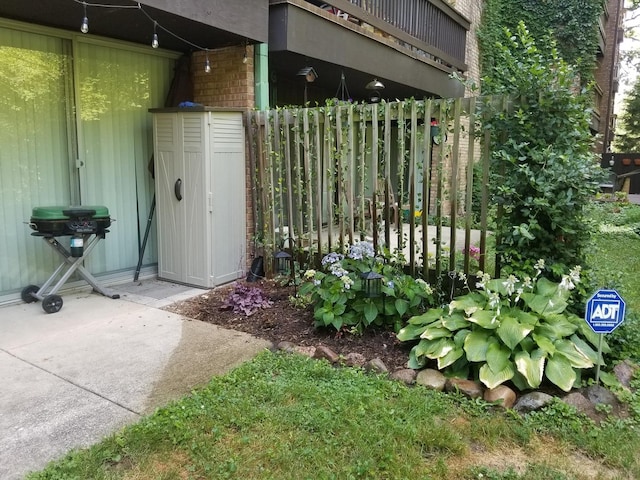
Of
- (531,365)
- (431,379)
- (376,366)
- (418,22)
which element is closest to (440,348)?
(431,379)

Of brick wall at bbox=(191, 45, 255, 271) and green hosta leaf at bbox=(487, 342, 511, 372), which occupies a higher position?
brick wall at bbox=(191, 45, 255, 271)

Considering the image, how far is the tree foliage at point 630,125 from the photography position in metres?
31.9

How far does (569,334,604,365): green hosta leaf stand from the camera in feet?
11.6

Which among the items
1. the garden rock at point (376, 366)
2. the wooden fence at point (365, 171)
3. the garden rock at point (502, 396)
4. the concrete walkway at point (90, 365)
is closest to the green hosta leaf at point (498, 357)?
the garden rock at point (502, 396)

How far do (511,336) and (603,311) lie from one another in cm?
58

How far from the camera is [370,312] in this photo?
4234mm

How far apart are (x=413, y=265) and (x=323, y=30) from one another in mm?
3376

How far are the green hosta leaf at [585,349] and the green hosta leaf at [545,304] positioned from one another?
215mm

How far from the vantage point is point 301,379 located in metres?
3.56

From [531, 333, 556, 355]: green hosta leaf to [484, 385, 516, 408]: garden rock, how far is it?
35 centimetres

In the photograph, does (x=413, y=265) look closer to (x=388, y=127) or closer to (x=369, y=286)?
(x=369, y=286)

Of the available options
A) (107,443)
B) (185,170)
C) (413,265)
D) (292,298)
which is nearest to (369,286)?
(413,265)

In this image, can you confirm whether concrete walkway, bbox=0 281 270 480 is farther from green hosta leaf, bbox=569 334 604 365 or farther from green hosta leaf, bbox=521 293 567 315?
green hosta leaf, bbox=569 334 604 365

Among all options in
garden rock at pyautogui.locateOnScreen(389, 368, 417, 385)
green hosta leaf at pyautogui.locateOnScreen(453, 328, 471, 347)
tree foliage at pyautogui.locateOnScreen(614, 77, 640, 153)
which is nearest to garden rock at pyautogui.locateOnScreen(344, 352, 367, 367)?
garden rock at pyautogui.locateOnScreen(389, 368, 417, 385)
